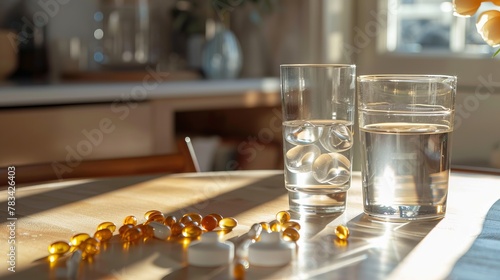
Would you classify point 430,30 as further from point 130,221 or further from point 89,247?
point 89,247

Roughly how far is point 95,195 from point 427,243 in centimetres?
47

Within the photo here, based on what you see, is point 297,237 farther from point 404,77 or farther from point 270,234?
point 404,77

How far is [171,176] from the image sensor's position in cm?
122

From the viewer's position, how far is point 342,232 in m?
0.79

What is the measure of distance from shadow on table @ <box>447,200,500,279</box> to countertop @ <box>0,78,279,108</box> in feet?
4.82

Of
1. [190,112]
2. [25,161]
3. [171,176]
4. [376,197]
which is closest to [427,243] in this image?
[376,197]

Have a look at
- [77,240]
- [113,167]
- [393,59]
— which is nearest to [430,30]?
[393,59]

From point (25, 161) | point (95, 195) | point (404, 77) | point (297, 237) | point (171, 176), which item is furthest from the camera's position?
point (25, 161)

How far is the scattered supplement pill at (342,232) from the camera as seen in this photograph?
79 cm

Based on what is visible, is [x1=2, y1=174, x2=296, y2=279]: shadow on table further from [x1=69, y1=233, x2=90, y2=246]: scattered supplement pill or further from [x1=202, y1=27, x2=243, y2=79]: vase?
[x1=202, y1=27, x2=243, y2=79]: vase

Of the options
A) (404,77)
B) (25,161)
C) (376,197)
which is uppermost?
(404,77)

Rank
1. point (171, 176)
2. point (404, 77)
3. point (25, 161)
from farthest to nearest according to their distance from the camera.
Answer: point (25, 161) → point (171, 176) → point (404, 77)

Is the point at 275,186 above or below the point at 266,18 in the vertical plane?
below

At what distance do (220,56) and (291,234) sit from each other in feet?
6.37
